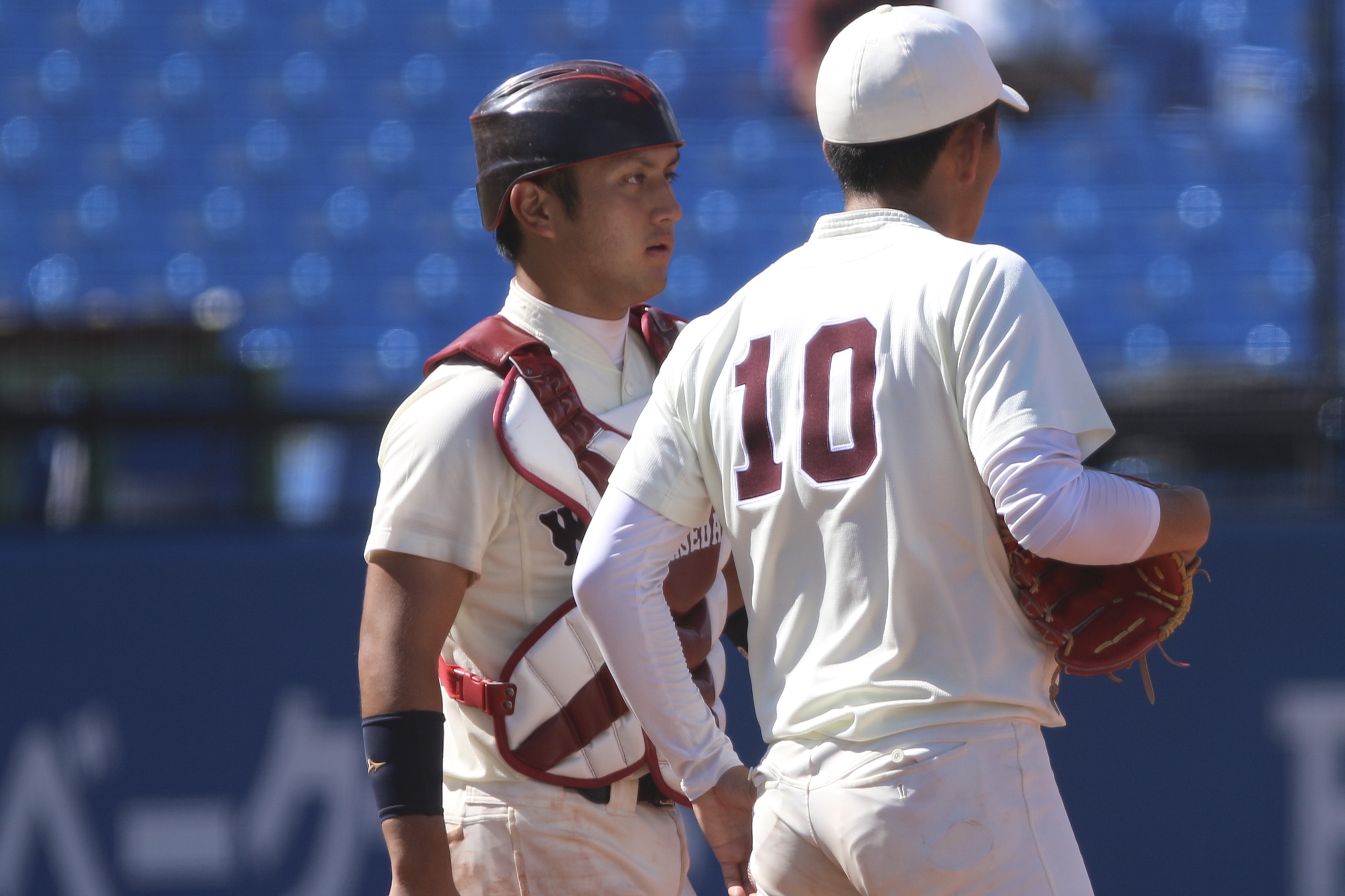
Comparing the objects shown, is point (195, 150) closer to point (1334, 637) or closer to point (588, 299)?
point (588, 299)

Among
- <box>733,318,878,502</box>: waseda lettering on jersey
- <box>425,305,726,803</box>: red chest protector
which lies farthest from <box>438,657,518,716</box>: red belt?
<box>733,318,878,502</box>: waseda lettering on jersey

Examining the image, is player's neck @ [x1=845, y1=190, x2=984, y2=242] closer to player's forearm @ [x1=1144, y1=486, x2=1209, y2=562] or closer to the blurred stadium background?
player's forearm @ [x1=1144, y1=486, x2=1209, y2=562]

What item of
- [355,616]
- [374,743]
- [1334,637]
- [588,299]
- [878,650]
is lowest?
[1334,637]

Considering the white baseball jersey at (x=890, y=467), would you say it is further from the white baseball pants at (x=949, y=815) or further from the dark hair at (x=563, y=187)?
the dark hair at (x=563, y=187)

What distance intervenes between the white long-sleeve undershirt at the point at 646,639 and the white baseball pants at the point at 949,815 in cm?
20

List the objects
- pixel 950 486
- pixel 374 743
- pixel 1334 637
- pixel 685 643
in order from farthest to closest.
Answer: pixel 1334 637, pixel 685 643, pixel 374 743, pixel 950 486

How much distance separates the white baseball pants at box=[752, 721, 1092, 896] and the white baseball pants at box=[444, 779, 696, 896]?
52cm

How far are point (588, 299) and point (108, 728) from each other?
211 cm

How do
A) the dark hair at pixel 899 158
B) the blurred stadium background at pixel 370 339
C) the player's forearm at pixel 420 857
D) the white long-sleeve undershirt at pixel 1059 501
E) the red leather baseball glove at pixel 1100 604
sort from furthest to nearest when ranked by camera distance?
the blurred stadium background at pixel 370 339, the player's forearm at pixel 420 857, the dark hair at pixel 899 158, the red leather baseball glove at pixel 1100 604, the white long-sleeve undershirt at pixel 1059 501

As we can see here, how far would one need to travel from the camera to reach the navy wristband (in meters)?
1.82

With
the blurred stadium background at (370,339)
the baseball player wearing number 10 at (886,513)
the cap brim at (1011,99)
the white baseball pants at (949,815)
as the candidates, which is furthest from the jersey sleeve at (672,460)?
the blurred stadium background at (370,339)

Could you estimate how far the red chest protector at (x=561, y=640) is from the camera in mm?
1917

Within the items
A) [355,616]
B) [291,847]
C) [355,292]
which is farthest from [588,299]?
[355,292]

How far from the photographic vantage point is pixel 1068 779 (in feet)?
11.5
